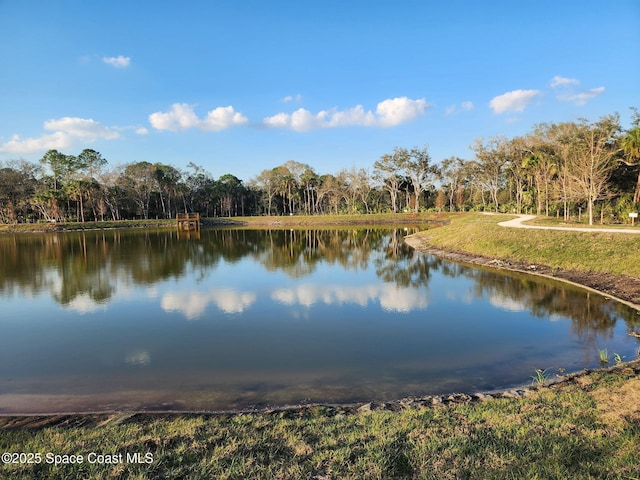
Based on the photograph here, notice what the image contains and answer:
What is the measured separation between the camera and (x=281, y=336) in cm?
1110

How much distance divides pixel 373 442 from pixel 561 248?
66.4 ft

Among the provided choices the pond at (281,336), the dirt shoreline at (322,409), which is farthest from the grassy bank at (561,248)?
the dirt shoreline at (322,409)

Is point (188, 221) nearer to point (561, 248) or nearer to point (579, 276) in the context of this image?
point (561, 248)

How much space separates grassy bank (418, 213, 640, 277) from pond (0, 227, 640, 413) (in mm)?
2437

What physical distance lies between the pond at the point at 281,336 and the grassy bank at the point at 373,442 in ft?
5.00

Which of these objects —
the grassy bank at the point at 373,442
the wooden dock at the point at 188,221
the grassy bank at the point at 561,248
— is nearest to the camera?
the grassy bank at the point at 373,442

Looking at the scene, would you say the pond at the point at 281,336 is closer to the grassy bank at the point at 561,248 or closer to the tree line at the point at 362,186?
the grassy bank at the point at 561,248

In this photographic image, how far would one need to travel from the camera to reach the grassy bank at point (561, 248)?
17312 millimetres

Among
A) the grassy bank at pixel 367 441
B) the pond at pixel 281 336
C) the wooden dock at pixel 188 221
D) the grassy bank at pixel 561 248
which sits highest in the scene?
the wooden dock at pixel 188 221

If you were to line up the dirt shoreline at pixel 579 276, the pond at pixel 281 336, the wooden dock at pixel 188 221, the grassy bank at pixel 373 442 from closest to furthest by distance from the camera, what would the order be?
1. the grassy bank at pixel 373 442
2. the pond at pixel 281 336
3. the dirt shoreline at pixel 579 276
4. the wooden dock at pixel 188 221

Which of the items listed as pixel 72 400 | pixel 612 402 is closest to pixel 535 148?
pixel 612 402

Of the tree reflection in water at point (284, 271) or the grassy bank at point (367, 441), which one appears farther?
the tree reflection in water at point (284, 271)

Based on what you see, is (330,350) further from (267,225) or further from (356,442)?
(267,225)

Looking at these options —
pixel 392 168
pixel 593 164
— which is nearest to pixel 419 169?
pixel 392 168
